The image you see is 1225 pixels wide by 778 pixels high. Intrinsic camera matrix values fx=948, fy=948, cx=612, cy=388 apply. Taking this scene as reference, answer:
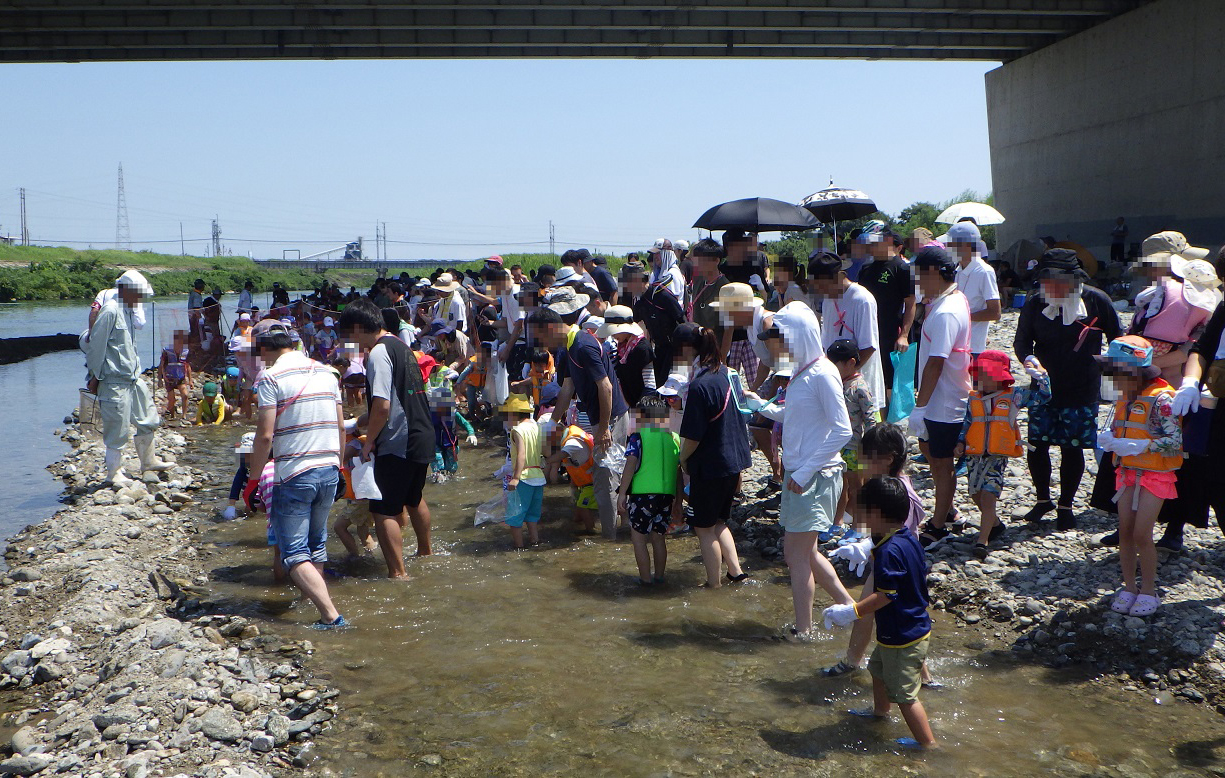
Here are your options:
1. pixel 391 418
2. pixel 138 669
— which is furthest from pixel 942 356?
pixel 138 669

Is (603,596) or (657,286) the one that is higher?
(657,286)

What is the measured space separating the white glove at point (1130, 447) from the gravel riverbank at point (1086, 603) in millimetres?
931

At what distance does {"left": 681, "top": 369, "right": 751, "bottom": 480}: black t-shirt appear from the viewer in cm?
594

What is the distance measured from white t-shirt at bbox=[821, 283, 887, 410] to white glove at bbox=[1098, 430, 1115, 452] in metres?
1.56

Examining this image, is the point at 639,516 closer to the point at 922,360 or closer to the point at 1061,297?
the point at 922,360

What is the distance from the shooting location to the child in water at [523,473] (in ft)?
23.8

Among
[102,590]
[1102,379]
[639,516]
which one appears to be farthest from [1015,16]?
A: [102,590]

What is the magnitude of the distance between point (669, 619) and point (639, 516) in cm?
74

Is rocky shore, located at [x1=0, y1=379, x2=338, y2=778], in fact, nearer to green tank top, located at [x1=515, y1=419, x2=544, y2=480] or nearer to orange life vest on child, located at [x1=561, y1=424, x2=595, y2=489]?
green tank top, located at [x1=515, y1=419, x2=544, y2=480]

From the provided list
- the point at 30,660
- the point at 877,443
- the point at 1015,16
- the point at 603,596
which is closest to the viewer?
the point at 877,443

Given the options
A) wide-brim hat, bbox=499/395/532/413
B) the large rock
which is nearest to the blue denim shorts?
the large rock

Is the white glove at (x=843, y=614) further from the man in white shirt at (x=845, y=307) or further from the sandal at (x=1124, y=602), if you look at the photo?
→ the man in white shirt at (x=845, y=307)

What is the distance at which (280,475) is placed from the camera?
229 inches

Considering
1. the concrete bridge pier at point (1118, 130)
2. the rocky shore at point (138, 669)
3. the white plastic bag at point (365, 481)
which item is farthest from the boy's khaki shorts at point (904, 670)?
the concrete bridge pier at point (1118, 130)
